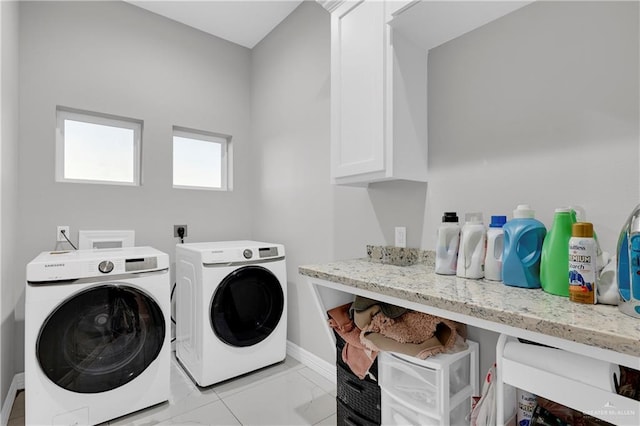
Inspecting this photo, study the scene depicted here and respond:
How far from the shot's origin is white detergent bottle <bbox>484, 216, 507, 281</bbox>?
1.22m

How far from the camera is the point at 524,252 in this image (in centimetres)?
112

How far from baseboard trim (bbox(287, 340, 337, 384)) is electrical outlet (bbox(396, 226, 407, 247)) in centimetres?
108

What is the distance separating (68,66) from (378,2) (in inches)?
90.4

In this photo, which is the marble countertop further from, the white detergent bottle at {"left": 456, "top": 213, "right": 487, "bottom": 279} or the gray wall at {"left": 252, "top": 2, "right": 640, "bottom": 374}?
the gray wall at {"left": 252, "top": 2, "right": 640, "bottom": 374}

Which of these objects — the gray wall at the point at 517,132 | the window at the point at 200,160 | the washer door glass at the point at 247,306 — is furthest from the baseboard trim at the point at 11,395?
the gray wall at the point at 517,132

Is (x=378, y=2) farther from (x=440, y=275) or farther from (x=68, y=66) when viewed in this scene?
(x=68, y=66)

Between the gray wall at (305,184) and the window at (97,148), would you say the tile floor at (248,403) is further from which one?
the window at (97,148)

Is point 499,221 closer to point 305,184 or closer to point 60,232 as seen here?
point 305,184

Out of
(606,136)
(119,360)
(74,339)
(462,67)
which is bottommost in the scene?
(119,360)

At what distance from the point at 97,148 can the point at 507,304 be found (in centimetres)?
301

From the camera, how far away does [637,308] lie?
81cm

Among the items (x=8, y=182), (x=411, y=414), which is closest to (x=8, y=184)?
(x=8, y=182)

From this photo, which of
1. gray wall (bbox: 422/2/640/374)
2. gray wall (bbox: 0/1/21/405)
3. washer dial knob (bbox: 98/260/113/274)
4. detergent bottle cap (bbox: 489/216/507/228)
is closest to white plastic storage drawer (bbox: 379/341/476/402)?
gray wall (bbox: 422/2/640/374)

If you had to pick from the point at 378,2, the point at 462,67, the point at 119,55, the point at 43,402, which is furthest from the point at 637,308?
the point at 119,55
